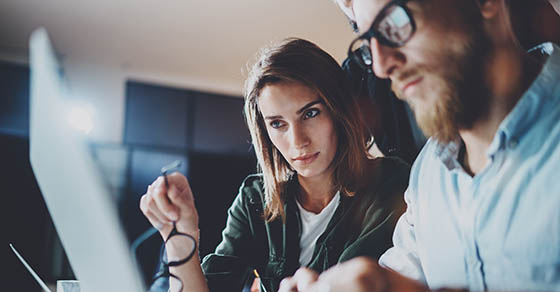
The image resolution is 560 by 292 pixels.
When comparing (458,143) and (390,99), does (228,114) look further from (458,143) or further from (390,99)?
(458,143)

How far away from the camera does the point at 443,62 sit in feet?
2.24

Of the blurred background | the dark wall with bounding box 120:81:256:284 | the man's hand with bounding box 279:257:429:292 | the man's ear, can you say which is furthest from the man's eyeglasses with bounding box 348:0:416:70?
the dark wall with bounding box 120:81:256:284

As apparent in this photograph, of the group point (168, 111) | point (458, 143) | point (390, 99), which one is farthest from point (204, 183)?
point (458, 143)

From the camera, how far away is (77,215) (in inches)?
25.5

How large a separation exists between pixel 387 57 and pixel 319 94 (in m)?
0.50

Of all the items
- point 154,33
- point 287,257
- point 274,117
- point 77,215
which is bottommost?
point 287,257

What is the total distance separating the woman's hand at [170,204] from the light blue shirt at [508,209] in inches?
16.5

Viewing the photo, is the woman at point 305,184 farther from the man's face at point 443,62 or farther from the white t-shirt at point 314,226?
the man's face at point 443,62

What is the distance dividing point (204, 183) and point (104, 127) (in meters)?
1.13

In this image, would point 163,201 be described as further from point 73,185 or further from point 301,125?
point 301,125

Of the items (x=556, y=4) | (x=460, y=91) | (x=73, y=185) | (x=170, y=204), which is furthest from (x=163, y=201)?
(x=556, y=4)

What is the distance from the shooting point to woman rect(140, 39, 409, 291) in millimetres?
1153

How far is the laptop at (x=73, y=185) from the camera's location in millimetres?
599

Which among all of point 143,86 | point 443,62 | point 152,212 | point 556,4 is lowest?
point 152,212
